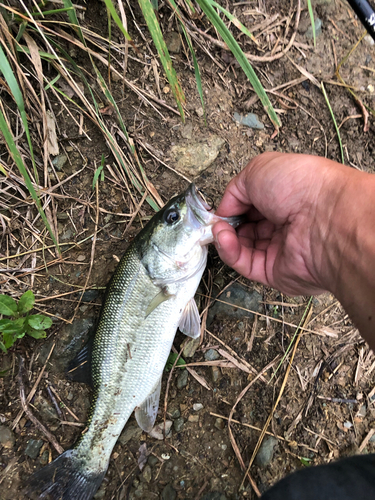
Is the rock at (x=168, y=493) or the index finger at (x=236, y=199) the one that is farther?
the rock at (x=168, y=493)

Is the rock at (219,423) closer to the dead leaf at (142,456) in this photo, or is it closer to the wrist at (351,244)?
the dead leaf at (142,456)

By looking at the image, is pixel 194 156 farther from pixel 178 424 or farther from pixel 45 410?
pixel 45 410

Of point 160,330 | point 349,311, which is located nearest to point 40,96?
point 160,330

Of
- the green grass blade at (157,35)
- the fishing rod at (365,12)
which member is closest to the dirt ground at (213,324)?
the green grass blade at (157,35)

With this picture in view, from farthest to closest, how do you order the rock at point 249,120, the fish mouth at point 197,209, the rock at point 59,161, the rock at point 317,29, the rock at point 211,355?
the rock at point 317,29 → the rock at point 249,120 → the rock at point 59,161 → the rock at point 211,355 → the fish mouth at point 197,209

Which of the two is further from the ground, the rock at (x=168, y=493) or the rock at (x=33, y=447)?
the rock at (x=33, y=447)

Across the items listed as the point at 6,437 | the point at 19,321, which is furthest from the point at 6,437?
the point at 19,321
